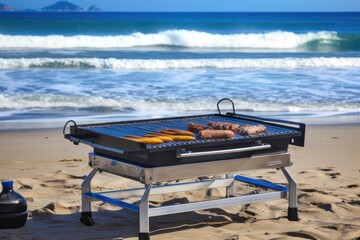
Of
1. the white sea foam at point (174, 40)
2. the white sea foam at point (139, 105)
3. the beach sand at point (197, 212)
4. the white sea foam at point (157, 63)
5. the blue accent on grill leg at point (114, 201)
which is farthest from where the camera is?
the white sea foam at point (174, 40)

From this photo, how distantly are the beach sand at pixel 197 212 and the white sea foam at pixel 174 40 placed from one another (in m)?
24.7

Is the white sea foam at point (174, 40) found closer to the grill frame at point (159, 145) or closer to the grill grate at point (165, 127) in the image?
the grill grate at point (165, 127)

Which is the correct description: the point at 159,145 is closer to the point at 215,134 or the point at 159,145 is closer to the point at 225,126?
the point at 215,134

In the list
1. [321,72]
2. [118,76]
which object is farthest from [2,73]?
[321,72]

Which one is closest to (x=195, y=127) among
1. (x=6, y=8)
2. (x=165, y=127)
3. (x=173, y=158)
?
(x=165, y=127)

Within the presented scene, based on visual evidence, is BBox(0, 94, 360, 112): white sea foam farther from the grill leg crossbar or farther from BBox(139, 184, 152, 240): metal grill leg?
BBox(139, 184, 152, 240): metal grill leg

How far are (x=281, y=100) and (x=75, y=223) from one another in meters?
8.61

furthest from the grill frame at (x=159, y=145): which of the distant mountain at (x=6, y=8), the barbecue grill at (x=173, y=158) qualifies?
the distant mountain at (x=6, y=8)

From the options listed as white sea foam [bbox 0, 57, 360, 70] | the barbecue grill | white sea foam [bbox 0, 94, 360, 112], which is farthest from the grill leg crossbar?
white sea foam [bbox 0, 57, 360, 70]

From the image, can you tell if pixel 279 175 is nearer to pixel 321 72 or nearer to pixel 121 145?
pixel 121 145

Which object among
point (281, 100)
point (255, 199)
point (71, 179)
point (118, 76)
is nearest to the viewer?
point (255, 199)

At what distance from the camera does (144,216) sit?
203 inches

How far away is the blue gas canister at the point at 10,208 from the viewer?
217 inches

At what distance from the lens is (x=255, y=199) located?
5598 millimetres
